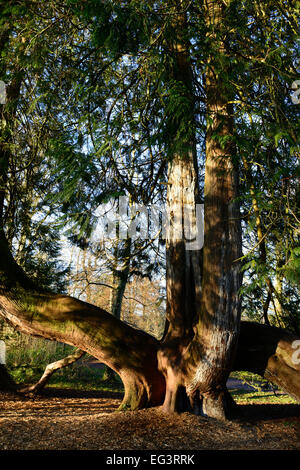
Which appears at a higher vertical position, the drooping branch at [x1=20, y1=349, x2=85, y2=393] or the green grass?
the drooping branch at [x1=20, y1=349, x2=85, y2=393]

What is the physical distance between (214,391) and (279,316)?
67.4 inches

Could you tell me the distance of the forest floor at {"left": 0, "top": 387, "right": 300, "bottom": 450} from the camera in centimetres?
337

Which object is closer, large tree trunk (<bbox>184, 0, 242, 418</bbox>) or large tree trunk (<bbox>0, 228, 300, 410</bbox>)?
large tree trunk (<bbox>184, 0, 242, 418</bbox>)

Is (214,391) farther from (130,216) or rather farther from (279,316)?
(130,216)

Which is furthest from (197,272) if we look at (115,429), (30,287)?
(30,287)

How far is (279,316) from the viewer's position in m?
5.31
